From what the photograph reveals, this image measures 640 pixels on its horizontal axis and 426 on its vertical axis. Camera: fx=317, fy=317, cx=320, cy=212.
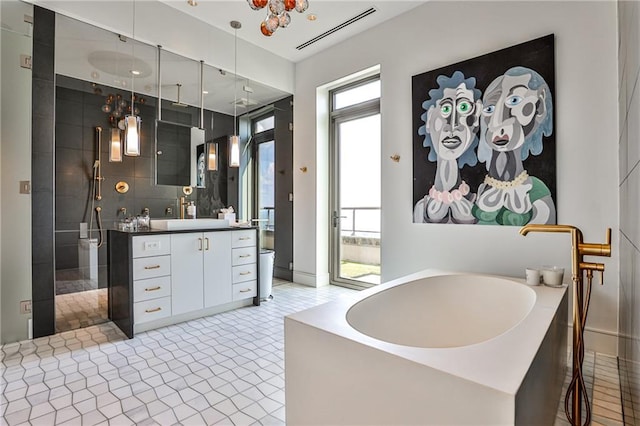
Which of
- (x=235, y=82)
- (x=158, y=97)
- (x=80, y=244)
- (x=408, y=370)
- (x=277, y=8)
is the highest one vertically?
(x=235, y=82)

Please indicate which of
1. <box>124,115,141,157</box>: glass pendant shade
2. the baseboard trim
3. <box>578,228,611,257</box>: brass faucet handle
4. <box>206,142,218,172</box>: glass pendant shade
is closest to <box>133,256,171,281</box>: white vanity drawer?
<box>124,115,141,157</box>: glass pendant shade

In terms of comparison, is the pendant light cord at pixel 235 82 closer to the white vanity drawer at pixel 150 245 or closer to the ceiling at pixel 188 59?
the ceiling at pixel 188 59

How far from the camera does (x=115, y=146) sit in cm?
353

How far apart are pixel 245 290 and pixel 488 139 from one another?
9.49 feet

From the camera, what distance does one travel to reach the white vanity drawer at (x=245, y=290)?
3.44 meters

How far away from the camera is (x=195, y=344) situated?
258 centimetres

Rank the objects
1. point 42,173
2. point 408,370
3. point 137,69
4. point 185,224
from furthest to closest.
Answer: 1. point 137,69
2. point 185,224
3. point 42,173
4. point 408,370

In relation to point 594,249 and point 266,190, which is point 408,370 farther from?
point 266,190

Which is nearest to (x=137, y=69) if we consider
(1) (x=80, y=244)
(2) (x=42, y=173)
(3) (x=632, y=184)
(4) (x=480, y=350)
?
(2) (x=42, y=173)

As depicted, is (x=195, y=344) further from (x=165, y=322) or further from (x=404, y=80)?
(x=404, y=80)

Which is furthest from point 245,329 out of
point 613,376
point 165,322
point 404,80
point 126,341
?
point 404,80

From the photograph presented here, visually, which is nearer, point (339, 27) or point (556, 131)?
point (556, 131)

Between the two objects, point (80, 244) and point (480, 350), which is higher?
point (80, 244)

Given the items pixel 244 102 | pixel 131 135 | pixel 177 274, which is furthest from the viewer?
pixel 244 102
